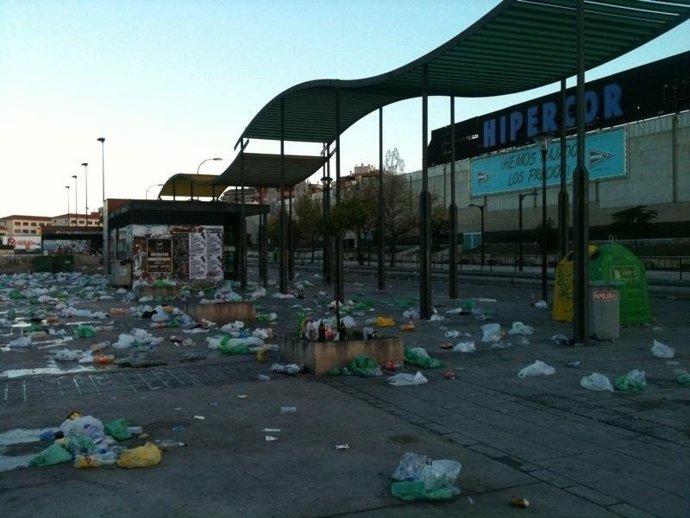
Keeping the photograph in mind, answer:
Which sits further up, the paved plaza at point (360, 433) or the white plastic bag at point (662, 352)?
the white plastic bag at point (662, 352)

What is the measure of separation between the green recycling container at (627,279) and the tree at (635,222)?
32433 mm

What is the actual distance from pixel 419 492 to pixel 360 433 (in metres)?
1.74

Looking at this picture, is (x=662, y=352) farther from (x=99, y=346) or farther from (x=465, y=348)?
(x=99, y=346)

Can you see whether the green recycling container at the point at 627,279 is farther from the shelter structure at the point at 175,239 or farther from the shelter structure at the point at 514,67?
the shelter structure at the point at 175,239

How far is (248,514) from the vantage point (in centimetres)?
440

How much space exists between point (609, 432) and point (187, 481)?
3.81 meters

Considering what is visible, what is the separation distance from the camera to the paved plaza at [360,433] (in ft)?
15.1

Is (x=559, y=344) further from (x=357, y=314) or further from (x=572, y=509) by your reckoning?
(x=572, y=509)

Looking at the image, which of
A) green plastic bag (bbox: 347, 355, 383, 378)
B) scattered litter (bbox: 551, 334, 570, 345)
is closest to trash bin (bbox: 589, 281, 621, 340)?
scattered litter (bbox: 551, 334, 570, 345)

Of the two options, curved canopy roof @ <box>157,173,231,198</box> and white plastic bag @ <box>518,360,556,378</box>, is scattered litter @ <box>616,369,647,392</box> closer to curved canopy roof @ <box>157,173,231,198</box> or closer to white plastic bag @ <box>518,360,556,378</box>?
white plastic bag @ <box>518,360,556,378</box>

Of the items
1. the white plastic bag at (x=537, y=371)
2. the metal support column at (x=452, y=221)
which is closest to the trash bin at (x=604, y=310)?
the white plastic bag at (x=537, y=371)

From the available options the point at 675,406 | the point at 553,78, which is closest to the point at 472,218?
the point at 553,78

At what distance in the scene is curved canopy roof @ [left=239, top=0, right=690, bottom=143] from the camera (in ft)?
41.9

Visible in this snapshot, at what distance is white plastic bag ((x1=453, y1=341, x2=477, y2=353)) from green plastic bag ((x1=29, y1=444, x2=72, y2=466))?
7133 mm
